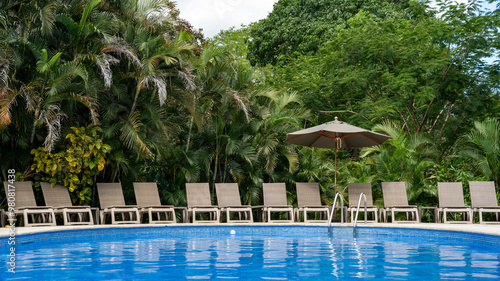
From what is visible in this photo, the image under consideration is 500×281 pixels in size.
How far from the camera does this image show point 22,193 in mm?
9688

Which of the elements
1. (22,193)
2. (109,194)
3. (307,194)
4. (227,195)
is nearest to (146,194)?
(109,194)

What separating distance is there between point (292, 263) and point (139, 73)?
19.0 ft

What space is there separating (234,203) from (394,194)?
3403 mm

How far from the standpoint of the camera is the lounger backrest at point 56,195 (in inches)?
394

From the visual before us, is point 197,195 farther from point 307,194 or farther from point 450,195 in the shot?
point 450,195

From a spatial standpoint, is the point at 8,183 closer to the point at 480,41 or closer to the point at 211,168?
the point at 211,168

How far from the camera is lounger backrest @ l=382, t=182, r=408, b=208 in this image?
35.8 feet

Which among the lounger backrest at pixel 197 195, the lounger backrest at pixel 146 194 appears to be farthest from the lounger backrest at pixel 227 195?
the lounger backrest at pixel 146 194

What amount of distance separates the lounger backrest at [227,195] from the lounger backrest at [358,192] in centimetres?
241

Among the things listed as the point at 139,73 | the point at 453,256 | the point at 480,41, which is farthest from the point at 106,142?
the point at 480,41

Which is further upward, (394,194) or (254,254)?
(394,194)

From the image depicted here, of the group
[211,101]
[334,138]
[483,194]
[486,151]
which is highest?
[211,101]

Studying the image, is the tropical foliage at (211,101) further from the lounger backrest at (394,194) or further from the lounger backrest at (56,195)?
the lounger backrest at (394,194)

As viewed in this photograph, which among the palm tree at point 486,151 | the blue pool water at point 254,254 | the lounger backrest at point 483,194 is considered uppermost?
the palm tree at point 486,151
